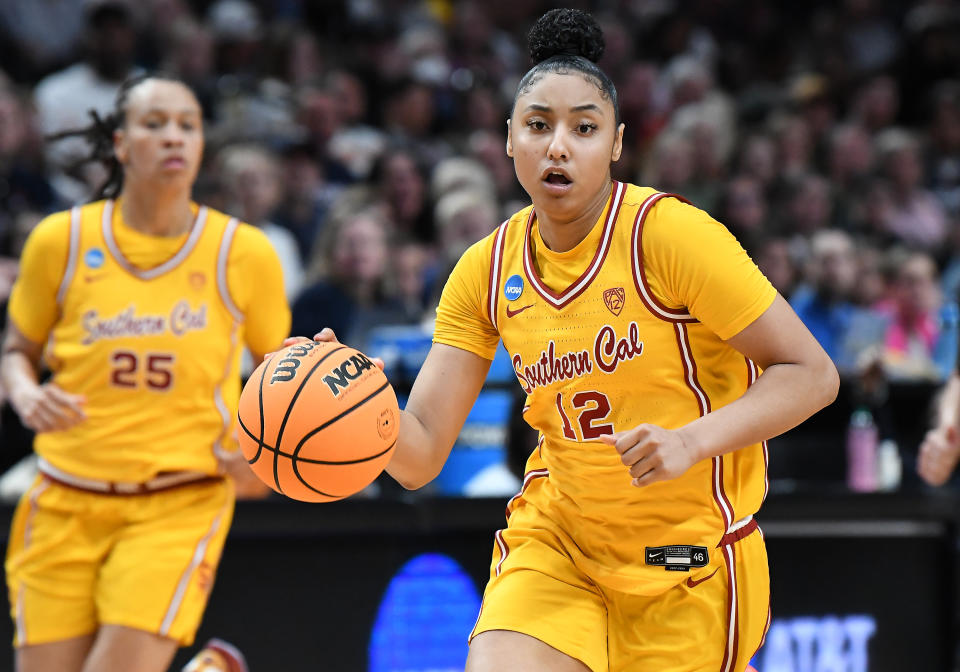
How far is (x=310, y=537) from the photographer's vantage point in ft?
17.0

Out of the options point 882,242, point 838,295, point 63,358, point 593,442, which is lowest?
point 593,442

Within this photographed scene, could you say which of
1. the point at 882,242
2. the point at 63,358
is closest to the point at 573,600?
the point at 63,358

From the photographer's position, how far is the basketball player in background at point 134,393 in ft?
12.7

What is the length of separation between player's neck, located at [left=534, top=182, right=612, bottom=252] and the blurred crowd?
327cm

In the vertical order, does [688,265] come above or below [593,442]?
above

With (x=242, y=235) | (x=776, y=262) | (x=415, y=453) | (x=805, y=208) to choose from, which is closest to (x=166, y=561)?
(x=242, y=235)

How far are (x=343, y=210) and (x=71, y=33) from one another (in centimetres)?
337

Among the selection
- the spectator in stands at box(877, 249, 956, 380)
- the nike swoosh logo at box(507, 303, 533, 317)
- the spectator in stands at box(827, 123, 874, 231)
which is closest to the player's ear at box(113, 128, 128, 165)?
the nike swoosh logo at box(507, 303, 533, 317)

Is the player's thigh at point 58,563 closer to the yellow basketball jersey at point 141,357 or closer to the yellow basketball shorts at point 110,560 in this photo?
the yellow basketball shorts at point 110,560

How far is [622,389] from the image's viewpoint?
298 cm

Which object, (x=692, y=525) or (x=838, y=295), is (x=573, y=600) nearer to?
(x=692, y=525)

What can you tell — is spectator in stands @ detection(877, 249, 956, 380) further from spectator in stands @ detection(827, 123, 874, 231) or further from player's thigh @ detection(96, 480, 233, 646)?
player's thigh @ detection(96, 480, 233, 646)

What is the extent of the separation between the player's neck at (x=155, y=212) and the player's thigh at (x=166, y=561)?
2.95 ft

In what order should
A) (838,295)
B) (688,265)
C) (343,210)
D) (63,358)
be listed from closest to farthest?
(688,265) → (63,358) → (343,210) → (838,295)
